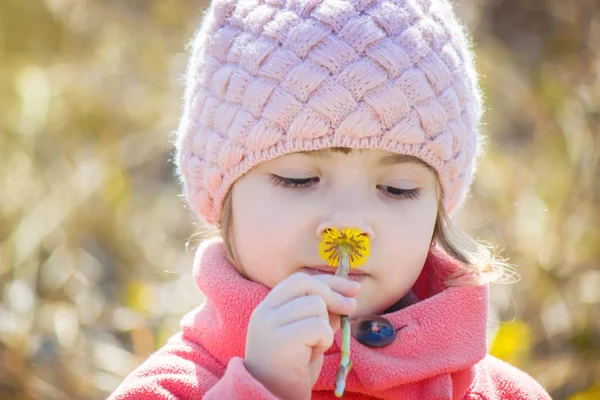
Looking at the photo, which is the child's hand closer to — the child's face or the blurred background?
the child's face

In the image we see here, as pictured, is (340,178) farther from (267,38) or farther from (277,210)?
(267,38)

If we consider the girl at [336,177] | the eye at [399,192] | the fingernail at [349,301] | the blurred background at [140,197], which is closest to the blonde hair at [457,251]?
the girl at [336,177]

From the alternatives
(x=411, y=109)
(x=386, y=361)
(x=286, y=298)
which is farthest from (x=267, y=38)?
(x=386, y=361)

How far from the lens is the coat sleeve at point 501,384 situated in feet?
5.67

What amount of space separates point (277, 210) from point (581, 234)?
1.96m

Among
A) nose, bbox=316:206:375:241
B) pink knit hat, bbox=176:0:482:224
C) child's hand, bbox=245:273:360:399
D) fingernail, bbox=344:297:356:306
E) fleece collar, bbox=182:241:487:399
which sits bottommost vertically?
fleece collar, bbox=182:241:487:399

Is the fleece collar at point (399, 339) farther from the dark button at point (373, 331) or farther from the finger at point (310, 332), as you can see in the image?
the finger at point (310, 332)

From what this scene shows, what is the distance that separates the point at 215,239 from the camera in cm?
181

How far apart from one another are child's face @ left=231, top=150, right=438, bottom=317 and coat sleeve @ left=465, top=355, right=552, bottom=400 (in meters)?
0.29

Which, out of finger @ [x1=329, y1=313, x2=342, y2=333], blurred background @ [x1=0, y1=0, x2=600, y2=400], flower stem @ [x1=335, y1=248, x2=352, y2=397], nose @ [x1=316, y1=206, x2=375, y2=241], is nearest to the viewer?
flower stem @ [x1=335, y1=248, x2=352, y2=397]

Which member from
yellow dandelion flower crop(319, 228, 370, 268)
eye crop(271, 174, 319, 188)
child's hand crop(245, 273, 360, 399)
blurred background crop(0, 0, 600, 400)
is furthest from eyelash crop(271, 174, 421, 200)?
blurred background crop(0, 0, 600, 400)

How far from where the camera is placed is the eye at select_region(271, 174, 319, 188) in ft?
5.08

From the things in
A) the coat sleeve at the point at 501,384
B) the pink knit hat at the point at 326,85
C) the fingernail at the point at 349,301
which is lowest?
the coat sleeve at the point at 501,384

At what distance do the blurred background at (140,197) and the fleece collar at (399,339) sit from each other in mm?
856
